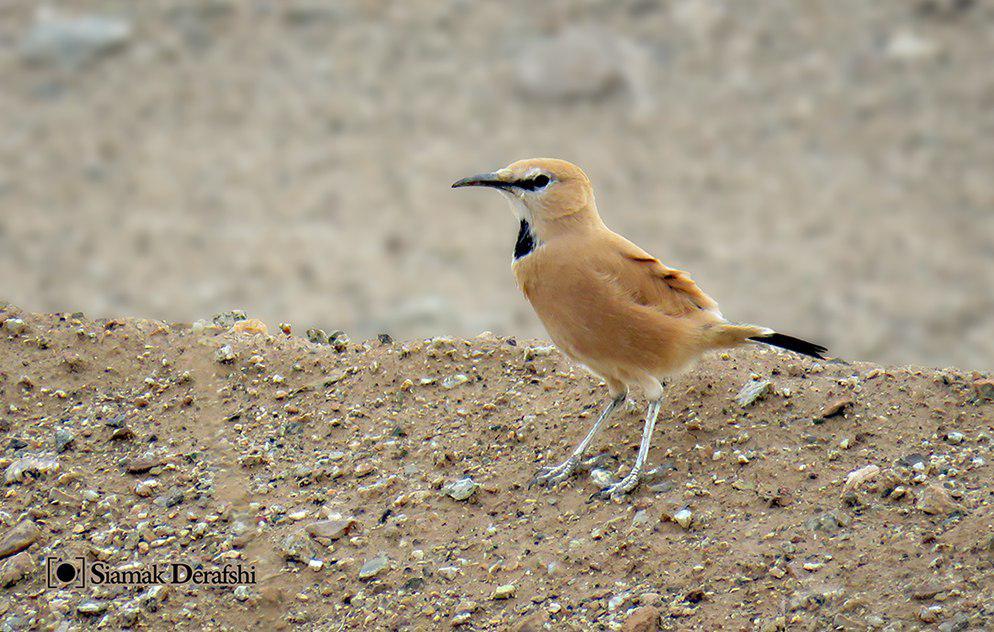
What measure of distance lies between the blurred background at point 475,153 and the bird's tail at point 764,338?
7.00m

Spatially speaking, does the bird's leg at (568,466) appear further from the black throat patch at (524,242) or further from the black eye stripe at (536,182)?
the black eye stripe at (536,182)

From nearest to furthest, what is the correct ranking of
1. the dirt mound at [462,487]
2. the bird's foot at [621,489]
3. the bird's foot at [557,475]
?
the dirt mound at [462,487] < the bird's foot at [621,489] < the bird's foot at [557,475]

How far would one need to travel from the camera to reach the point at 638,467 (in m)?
5.69

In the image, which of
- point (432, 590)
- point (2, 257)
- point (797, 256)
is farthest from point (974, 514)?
point (2, 257)

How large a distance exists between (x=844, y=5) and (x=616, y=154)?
4.63 meters

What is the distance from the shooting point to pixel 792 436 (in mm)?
5828

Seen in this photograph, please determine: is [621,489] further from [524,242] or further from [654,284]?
[524,242]

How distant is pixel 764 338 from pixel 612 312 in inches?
28.4

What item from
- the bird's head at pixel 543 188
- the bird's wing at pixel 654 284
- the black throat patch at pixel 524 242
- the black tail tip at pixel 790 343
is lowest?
the black tail tip at pixel 790 343

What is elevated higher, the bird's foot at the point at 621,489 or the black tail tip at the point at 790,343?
the black tail tip at the point at 790,343

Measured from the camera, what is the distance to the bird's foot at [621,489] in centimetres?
561

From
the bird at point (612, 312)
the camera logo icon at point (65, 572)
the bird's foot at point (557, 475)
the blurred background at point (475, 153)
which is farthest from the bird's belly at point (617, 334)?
the blurred background at point (475, 153)

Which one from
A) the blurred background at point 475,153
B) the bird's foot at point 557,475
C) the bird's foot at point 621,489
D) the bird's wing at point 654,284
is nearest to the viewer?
the bird's foot at point 621,489

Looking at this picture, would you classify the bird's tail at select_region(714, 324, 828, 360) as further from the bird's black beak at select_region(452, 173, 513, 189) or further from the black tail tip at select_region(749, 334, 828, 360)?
the bird's black beak at select_region(452, 173, 513, 189)
